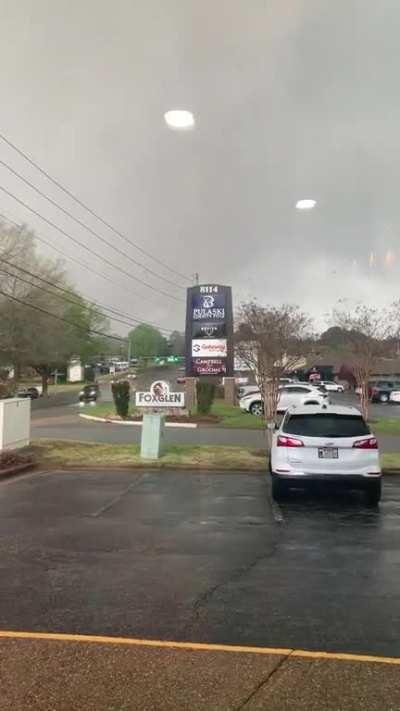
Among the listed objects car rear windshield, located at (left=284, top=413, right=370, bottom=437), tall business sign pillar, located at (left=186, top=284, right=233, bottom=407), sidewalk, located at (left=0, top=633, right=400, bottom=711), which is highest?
tall business sign pillar, located at (left=186, top=284, right=233, bottom=407)

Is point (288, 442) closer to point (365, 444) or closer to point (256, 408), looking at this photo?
point (365, 444)

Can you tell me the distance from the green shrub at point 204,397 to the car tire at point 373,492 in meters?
19.8

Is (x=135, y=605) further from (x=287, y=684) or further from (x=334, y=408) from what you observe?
(x=334, y=408)

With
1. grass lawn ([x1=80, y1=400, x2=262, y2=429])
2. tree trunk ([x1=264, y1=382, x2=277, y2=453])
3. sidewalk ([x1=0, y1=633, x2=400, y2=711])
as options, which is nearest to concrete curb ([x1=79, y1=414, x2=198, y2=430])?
grass lawn ([x1=80, y1=400, x2=262, y2=429])

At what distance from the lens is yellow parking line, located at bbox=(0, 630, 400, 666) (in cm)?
403

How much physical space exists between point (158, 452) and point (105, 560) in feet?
26.7

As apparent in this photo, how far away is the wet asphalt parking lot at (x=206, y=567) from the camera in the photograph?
4578 mm

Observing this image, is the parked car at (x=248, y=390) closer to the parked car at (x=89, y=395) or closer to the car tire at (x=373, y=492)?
the parked car at (x=89, y=395)

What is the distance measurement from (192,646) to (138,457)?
34.5 feet

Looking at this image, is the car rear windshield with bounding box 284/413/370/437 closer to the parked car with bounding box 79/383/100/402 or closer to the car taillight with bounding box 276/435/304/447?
the car taillight with bounding box 276/435/304/447

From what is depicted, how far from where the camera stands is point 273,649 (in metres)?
4.15

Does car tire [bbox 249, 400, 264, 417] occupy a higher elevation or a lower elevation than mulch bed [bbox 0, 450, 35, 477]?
higher

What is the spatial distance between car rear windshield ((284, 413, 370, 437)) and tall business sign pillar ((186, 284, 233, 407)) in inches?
895

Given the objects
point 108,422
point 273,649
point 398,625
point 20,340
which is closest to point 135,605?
point 273,649
